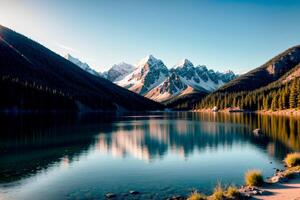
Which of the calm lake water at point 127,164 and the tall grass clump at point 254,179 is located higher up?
the tall grass clump at point 254,179

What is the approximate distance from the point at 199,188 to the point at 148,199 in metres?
7.66

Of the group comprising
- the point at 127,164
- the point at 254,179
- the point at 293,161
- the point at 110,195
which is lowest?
the point at 127,164

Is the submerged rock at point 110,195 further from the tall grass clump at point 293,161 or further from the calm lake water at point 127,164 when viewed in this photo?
the tall grass clump at point 293,161

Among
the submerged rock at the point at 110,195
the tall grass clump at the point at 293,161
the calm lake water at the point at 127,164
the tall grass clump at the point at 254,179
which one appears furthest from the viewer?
the tall grass clump at the point at 293,161

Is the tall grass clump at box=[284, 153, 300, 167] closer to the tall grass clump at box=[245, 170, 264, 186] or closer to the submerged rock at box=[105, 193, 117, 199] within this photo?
the tall grass clump at box=[245, 170, 264, 186]

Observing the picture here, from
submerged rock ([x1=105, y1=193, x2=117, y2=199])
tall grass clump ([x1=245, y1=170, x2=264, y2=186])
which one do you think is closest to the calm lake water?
submerged rock ([x1=105, y1=193, x2=117, y2=199])

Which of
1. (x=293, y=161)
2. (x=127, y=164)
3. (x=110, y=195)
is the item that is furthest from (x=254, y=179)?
(x=127, y=164)

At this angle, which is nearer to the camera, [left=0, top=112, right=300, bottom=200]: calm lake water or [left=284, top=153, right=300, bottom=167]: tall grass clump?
[left=0, top=112, right=300, bottom=200]: calm lake water

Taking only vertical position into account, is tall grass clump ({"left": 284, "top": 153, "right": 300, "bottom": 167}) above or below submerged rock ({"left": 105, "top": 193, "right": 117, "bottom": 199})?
above

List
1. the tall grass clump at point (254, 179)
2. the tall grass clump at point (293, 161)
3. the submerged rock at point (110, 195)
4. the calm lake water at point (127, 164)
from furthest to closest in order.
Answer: the tall grass clump at point (293, 161) → the calm lake water at point (127, 164) → the tall grass clump at point (254, 179) → the submerged rock at point (110, 195)

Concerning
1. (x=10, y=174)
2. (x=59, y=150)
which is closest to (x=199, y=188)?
(x=10, y=174)

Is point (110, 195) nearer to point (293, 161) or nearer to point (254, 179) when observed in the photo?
point (254, 179)

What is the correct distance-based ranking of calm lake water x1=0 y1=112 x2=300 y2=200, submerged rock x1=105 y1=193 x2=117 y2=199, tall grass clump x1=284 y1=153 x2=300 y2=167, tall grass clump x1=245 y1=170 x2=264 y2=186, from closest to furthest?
submerged rock x1=105 y1=193 x2=117 y2=199
tall grass clump x1=245 y1=170 x2=264 y2=186
calm lake water x1=0 y1=112 x2=300 y2=200
tall grass clump x1=284 y1=153 x2=300 y2=167

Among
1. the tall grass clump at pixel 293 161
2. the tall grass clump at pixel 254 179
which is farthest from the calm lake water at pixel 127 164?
the tall grass clump at pixel 254 179
